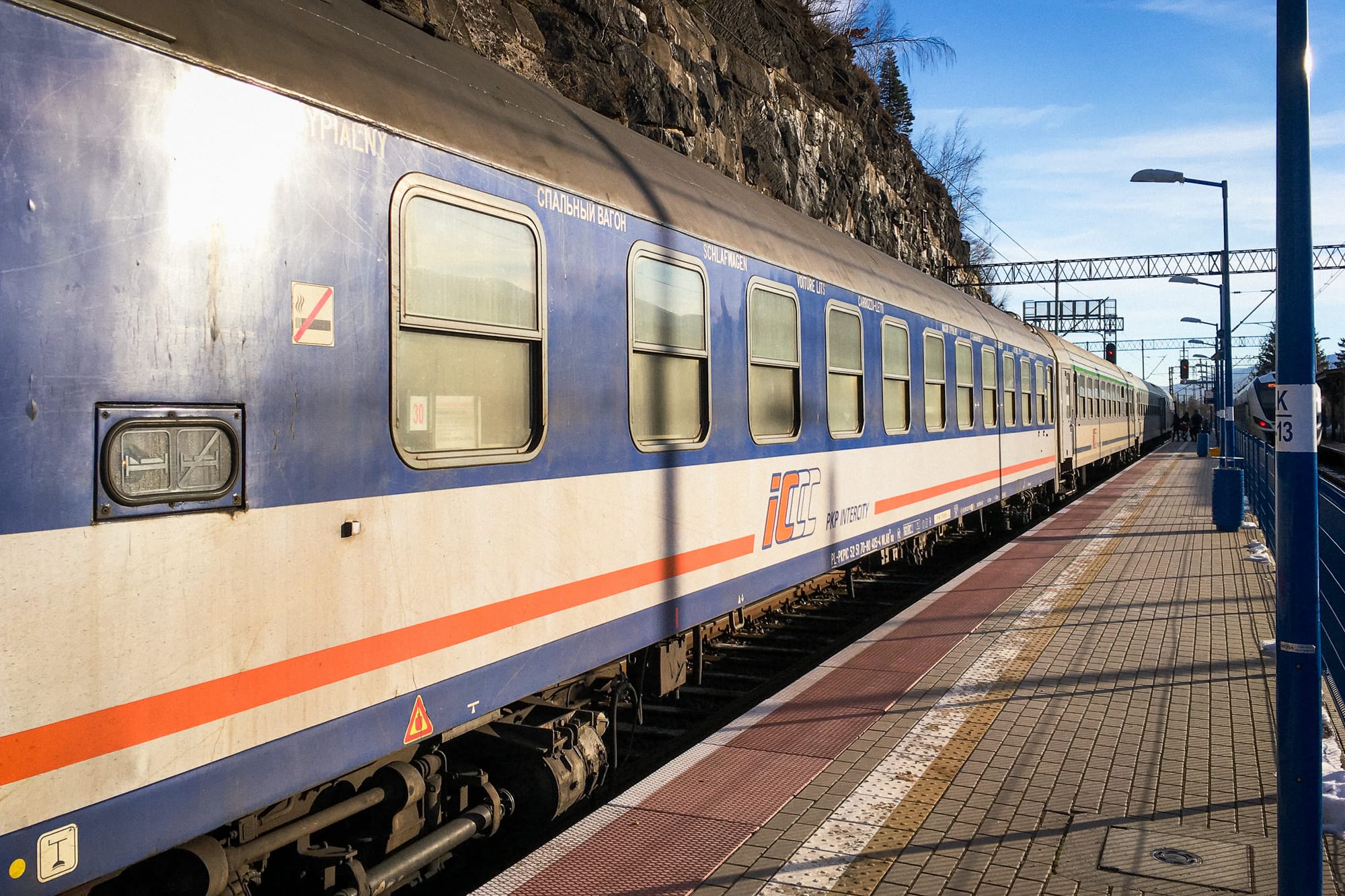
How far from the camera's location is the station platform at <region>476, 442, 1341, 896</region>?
3.87 meters

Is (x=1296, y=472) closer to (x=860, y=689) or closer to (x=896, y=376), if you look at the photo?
(x=860, y=689)

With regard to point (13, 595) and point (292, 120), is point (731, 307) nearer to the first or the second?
point (292, 120)

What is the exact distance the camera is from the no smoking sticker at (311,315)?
3230mm

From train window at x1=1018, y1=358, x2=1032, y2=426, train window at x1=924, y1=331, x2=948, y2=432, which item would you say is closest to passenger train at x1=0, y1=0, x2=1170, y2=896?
train window at x1=924, y1=331, x2=948, y2=432

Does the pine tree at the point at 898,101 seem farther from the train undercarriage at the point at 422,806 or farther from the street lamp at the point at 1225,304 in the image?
the train undercarriage at the point at 422,806

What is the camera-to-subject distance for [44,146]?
2574mm

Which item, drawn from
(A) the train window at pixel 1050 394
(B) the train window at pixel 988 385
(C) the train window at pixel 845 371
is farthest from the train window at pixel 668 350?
(A) the train window at pixel 1050 394

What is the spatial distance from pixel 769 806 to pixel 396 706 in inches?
71.2

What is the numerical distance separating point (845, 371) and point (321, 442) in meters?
5.38

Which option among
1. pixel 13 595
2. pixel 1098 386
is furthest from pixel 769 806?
pixel 1098 386

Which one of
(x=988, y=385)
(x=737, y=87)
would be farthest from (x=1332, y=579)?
(x=737, y=87)

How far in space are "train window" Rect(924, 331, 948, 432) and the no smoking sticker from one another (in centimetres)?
795

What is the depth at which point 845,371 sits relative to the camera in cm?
801

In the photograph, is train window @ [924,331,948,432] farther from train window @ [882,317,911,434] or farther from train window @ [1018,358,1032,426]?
train window @ [1018,358,1032,426]
